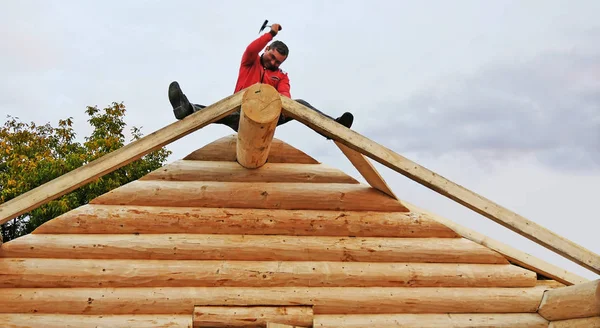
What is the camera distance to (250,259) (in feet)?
19.1

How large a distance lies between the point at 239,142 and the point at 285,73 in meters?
1.67

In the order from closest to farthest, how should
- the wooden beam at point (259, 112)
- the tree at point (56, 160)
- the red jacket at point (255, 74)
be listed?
1. the wooden beam at point (259, 112)
2. the red jacket at point (255, 74)
3. the tree at point (56, 160)

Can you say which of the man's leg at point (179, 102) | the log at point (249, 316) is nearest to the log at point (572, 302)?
the log at point (249, 316)

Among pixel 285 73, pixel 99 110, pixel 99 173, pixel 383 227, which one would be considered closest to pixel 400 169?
pixel 383 227

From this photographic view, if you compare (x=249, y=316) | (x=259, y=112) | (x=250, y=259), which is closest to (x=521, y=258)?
(x=250, y=259)

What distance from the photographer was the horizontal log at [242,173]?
6297 millimetres

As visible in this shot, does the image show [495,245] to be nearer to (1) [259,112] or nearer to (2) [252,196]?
(2) [252,196]

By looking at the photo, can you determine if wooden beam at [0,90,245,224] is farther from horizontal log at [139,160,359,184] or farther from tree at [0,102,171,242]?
tree at [0,102,171,242]

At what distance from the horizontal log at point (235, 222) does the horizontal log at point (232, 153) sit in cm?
75

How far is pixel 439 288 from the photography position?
603 centimetres

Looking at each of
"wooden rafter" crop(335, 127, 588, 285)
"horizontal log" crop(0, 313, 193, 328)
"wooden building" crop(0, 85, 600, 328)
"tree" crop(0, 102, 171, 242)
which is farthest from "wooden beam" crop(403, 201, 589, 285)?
"tree" crop(0, 102, 171, 242)

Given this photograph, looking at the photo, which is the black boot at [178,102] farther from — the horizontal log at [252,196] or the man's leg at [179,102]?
the horizontal log at [252,196]

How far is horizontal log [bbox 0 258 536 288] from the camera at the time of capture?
5.55 meters

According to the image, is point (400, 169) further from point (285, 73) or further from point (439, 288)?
point (285, 73)
